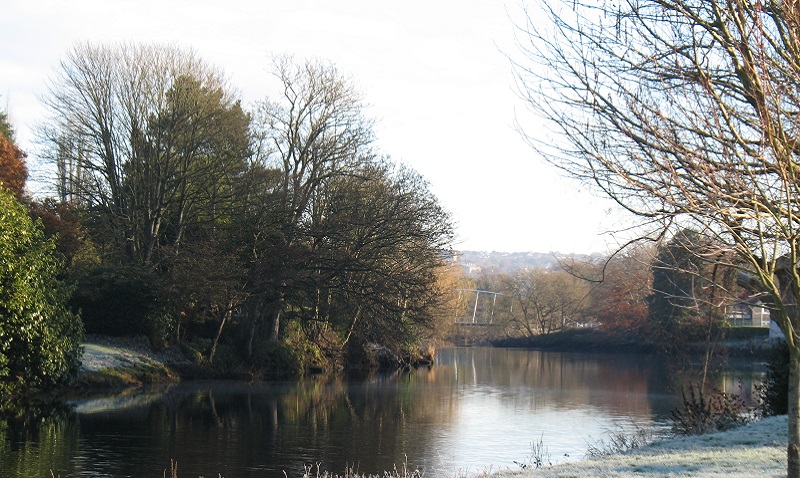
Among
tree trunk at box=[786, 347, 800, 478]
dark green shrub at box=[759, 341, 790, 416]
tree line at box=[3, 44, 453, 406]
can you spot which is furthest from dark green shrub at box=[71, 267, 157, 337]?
tree trunk at box=[786, 347, 800, 478]

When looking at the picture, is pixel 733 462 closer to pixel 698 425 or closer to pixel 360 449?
pixel 698 425

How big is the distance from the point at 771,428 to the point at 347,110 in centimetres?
2689

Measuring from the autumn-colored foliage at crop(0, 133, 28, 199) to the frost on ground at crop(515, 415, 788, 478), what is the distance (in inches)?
1202

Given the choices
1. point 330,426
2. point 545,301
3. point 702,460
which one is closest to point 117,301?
point 330,426

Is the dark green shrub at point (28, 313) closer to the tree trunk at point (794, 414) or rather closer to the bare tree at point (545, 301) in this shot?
the tree trunk at point (794, 414)

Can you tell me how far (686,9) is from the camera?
374 inches

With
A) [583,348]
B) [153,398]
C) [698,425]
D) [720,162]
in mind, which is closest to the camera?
[720,162]

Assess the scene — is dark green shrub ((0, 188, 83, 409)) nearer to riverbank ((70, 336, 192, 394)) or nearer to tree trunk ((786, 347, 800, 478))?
riverbank ((70, 336, 192, 394))

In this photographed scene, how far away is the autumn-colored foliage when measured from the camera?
3593 centimetres

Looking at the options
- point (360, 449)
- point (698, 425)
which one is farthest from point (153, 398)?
point (698, 425)

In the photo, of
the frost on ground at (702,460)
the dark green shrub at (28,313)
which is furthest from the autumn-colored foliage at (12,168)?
the frost on ground at (702,460)

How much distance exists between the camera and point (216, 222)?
115 ft

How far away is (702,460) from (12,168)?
35.5m

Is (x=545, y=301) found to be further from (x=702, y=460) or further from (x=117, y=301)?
(x=702, y=460)
